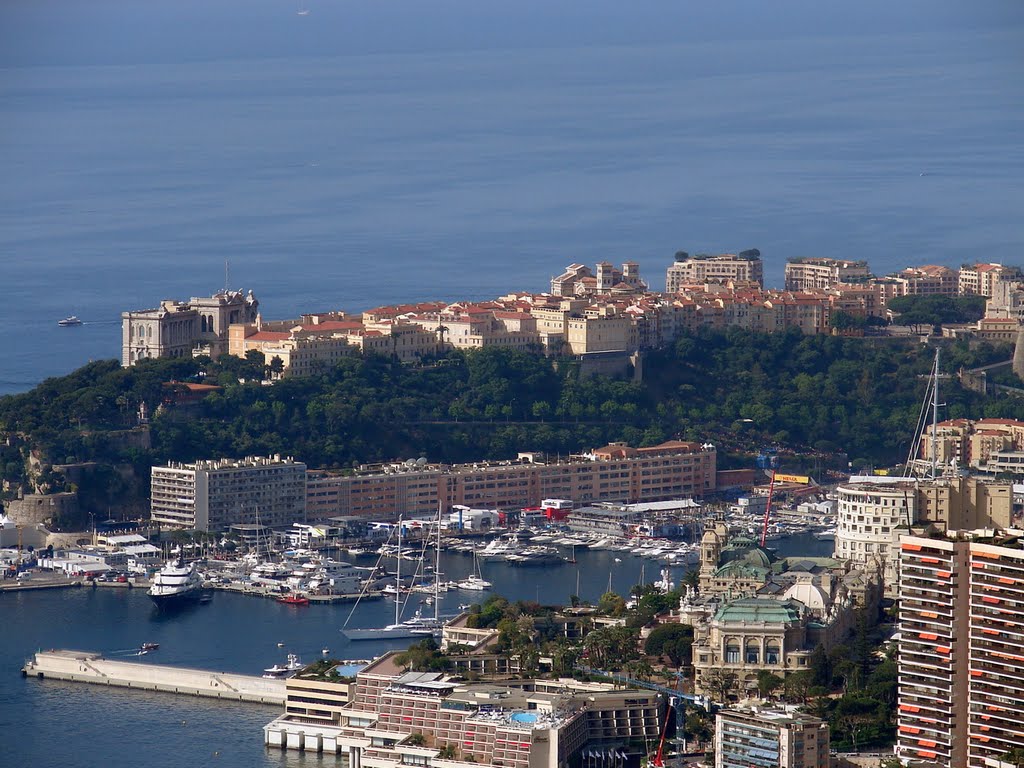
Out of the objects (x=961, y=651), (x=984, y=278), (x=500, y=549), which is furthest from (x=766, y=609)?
(x=984, y=278)

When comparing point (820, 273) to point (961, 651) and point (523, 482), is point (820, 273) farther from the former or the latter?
point (961, 651)

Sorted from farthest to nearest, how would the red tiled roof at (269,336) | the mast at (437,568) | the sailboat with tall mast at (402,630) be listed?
the red tiled roof at (269,336) < the mast at (437,568) < the sailboat with tall mast at (402,630)

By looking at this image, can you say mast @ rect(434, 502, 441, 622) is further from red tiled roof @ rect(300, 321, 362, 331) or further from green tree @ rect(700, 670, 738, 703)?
red tiled roof @ rect(300, 321, 362, 331)

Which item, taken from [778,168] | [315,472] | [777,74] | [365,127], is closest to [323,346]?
[315,472]

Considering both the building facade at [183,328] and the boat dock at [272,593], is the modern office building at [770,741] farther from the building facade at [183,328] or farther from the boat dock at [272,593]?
the building facade at [183,328]

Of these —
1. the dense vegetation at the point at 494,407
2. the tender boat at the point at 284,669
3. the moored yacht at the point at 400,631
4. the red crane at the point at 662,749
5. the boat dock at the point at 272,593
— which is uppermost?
the dense vegetation at the point at 494,407

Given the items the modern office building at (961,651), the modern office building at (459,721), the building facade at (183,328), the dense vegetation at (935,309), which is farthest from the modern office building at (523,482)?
the modern office building at (961,651)
